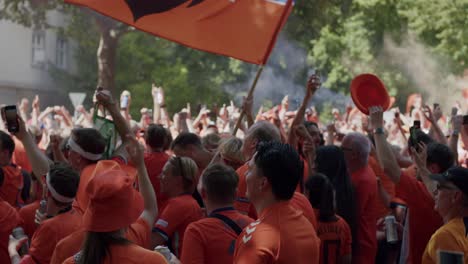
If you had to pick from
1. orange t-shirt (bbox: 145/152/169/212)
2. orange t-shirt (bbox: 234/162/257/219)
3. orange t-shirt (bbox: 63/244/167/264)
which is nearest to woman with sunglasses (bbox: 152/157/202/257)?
orange t-shirt (bbox: 234/162/257/219)

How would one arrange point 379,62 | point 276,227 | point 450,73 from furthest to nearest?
1. point 379,62
2. point 450,73
3. point 276,227

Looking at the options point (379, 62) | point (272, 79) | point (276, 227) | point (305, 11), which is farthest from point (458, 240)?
point (272, 79)

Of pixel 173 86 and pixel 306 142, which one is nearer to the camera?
pixel 306 142

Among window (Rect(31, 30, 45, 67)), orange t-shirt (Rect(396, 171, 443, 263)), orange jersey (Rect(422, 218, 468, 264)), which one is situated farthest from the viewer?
window (Rect(31, 30, 45, 67))

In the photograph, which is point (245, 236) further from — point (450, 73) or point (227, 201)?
point (450, 73)

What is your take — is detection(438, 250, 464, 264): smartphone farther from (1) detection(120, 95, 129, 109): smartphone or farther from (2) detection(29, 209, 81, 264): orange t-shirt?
(1) detection(120, 95, 129, 109): smartphone

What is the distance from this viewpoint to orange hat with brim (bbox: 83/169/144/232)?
4051 millimetres

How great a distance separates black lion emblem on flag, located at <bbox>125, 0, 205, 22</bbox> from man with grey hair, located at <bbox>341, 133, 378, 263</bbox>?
7.37 ft

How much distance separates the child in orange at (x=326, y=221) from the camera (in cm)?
671

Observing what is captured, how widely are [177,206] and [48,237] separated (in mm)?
1192

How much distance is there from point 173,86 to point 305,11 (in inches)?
510

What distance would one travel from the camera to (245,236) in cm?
448

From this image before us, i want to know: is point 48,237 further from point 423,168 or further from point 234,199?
point 423,168

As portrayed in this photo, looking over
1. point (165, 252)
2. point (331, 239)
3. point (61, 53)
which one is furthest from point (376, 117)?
point (61, 53)
